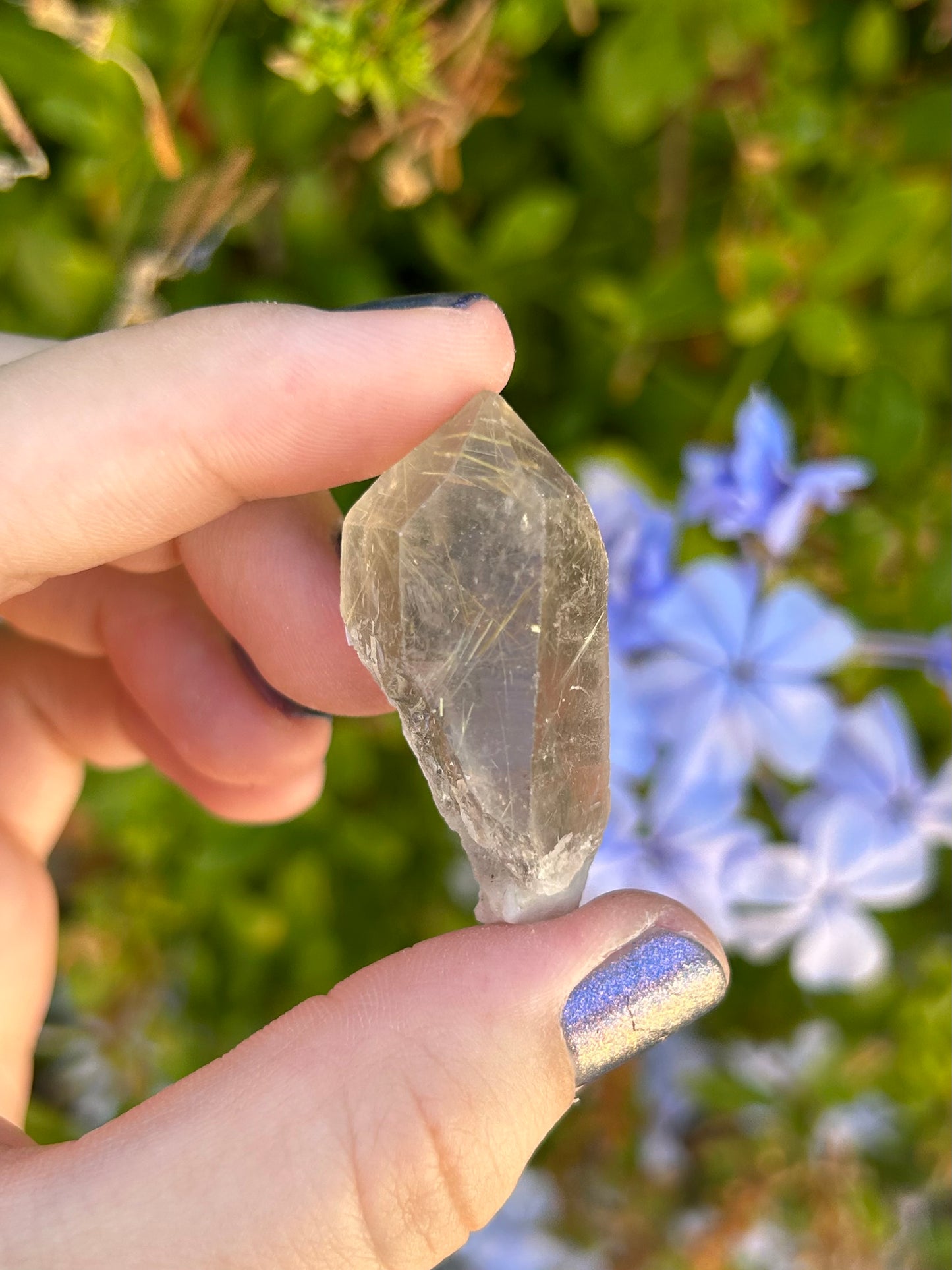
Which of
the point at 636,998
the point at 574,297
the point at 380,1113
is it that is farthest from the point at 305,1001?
the point at 574,297

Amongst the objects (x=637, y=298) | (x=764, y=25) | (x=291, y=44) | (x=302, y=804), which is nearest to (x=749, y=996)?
(x=302, y=804)

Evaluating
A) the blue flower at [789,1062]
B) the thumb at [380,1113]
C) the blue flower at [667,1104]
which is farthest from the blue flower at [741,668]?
the blue flower at [667,1104]

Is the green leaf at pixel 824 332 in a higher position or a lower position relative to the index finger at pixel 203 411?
lower

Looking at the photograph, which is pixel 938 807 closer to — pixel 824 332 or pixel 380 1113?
pixel 824 332

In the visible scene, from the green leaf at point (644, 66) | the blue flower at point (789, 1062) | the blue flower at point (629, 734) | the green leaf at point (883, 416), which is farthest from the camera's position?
the blue flower at point (789, 1062)

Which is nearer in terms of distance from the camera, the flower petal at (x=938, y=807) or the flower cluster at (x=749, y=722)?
the flower cluster at (x=749, y=722)

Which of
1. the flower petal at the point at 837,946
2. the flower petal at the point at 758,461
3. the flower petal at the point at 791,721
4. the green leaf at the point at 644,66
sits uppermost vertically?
the green leaf at the point at 644,66

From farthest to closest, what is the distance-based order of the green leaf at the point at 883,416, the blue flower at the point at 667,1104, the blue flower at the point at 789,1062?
the blue flower at the point at 667,1104, the blue flower at the point at 789,1062, the green leaf at the point at 883,416

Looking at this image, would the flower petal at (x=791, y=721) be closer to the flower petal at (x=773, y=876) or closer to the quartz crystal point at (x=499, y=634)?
the flower petal at (x=773, y=876)
